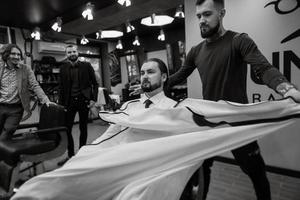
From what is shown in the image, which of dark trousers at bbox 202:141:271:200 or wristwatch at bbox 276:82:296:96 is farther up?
wristwatch at bbox 276:82:296:96

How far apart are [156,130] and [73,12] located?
4.11 meters

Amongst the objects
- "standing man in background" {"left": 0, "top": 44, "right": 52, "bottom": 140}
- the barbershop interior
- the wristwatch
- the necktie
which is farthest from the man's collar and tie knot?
"standing man in background" {"left": 0, "top": 44, "right": 52, "bottom": 140}

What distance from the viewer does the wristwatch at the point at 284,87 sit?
109cm

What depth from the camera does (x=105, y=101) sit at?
6.04 meters

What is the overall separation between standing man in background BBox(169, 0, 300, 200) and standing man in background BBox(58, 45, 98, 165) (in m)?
1.84

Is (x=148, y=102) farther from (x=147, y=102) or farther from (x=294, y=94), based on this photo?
(x=294, y=94)

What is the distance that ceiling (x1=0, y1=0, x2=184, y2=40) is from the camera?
4.03 meters

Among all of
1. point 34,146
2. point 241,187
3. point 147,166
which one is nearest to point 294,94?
point 147,166

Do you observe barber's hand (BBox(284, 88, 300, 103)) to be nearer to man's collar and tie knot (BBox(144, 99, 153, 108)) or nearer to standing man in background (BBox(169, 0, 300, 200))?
standing man in background (BBox(169, 0, 300, 200))

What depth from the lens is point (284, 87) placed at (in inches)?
43.7

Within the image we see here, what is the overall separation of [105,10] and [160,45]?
2.90 metres

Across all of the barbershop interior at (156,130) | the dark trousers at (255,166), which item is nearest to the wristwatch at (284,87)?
the barbershop interior at (156,130)

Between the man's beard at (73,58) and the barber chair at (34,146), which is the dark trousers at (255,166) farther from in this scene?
the man's beard at (73,58)

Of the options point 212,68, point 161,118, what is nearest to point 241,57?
point 212,68
